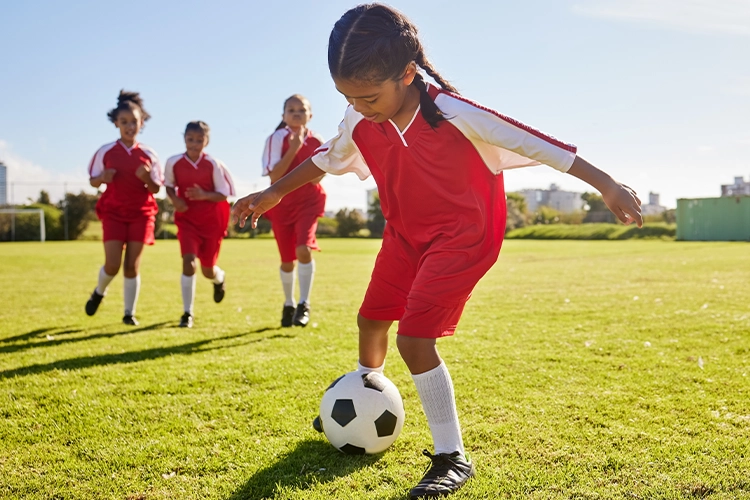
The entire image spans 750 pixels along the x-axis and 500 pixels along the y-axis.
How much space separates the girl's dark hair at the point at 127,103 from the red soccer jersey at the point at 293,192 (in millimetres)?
1563

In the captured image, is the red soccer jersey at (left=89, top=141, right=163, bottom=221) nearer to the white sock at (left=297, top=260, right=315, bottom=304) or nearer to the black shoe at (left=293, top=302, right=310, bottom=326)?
the white sock at (left=297, top=260, right=315, bottom=304)

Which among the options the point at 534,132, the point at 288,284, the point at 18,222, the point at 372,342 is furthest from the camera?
the point at 18,222

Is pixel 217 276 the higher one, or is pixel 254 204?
pixel 254 204

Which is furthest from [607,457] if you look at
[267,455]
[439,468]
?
[267,455]

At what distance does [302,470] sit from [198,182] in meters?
5.18

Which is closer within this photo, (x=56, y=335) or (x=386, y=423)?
(x=386, y=423)

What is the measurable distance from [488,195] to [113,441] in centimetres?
234

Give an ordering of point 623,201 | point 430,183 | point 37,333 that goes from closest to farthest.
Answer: point 623,201 < point 430,183 < point 37,333

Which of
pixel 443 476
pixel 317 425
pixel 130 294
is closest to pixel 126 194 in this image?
pixel 130 294

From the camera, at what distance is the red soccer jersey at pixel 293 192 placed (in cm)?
721

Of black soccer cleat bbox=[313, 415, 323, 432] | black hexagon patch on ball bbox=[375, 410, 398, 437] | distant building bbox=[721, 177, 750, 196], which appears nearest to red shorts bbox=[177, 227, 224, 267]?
black soccer cleat bbox=[313, 415, 323, 432]

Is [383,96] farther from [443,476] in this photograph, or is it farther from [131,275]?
[131,275]

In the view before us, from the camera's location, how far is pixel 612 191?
2.72 meters

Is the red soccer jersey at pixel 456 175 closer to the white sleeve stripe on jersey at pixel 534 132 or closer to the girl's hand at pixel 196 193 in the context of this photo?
the white sleeve stripe on jersey at pixel 534 132
